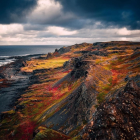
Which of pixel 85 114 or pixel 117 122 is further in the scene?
pixel 85 114

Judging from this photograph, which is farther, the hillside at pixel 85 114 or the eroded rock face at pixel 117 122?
the hillside at pixel 85 114

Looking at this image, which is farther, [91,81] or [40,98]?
[40,98]

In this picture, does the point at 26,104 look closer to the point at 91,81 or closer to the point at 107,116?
the point at 91,81

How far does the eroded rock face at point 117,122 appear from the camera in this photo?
44.0 ft

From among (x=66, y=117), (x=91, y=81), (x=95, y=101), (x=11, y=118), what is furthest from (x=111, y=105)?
(x=11, y=118)

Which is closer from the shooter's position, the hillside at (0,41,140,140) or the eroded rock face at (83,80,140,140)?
the eroded rock face at (83,80,140,140)

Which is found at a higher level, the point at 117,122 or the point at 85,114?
the point at 117,122

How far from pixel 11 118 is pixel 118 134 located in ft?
171

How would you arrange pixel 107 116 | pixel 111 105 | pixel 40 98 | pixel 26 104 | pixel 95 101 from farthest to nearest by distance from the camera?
pixel 40 98, pixel 26 104, pixel 95 101, pixel 111 105, pixel 107 116

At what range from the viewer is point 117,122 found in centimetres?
1425

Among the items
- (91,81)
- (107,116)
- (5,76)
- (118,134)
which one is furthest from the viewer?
(5,76)

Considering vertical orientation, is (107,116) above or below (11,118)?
above

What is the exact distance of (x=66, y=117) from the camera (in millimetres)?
36562

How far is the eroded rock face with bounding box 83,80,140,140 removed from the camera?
13.4 metres
